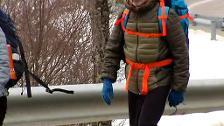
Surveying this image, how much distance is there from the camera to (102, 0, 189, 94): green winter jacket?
351 cm

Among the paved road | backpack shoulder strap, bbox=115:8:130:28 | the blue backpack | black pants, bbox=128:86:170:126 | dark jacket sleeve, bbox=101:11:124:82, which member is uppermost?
the blue backpack

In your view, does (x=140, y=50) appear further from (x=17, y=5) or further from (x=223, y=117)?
(x=17, y=5)

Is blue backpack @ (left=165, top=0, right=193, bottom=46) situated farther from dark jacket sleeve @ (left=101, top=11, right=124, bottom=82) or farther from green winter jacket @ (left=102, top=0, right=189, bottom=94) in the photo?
dark jacket sleeve @ (left=101, top=11, right=124, bottom=82)

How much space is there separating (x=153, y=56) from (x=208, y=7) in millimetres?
26019

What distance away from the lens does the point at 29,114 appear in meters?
4.05

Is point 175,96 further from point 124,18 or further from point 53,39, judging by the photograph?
point 53,39

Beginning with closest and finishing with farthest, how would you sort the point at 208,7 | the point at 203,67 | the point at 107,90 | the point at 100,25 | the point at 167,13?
1. the point at 167,13
2. the point at 107,90
3. the point at 100,25
4. the point at 203,67
5. the point at 208,7

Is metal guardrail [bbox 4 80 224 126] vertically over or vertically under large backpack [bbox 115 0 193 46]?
under

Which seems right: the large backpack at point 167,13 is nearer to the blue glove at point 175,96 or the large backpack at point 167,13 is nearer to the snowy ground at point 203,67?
the blue glove at point 175,96

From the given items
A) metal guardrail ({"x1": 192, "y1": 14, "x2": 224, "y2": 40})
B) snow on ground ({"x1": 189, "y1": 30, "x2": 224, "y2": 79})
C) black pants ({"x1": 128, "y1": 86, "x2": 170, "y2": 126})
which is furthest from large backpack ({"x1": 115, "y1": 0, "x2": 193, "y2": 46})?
metal guardrail ({"x1": 192, "y1": 14, "x2": 224, "y2": 40})

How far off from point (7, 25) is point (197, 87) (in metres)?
1.86

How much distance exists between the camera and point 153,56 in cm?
356

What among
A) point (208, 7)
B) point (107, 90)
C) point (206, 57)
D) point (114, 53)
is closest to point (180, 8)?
point (114, 53)

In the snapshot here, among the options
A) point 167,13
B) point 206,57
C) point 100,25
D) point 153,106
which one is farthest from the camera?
point 206,57
